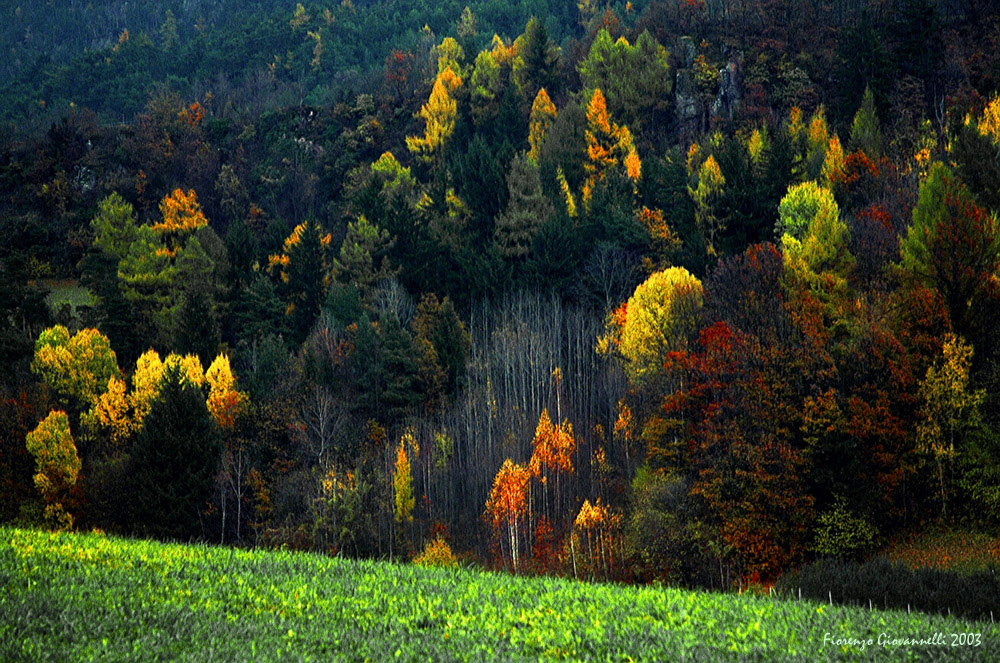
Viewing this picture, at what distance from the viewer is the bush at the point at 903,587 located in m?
26.5

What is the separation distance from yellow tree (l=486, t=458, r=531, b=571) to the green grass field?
31.8 metres

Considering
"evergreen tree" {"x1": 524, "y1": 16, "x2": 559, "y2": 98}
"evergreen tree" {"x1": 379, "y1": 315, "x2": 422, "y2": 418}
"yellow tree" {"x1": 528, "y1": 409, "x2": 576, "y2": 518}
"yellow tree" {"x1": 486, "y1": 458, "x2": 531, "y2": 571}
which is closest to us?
"yellow tree" {"x1": 486, "y1": 458, "x2": 531, "y2": 571}

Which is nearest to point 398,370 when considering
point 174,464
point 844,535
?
point 174,464

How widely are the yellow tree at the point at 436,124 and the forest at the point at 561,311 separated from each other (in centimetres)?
37

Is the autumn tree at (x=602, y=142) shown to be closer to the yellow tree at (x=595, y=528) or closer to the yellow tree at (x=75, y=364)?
the yellow tree at (x=595, y=528)

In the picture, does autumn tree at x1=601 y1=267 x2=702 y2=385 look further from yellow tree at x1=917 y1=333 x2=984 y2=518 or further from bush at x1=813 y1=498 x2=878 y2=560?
bush at x1=813 y1=498 x2=878 y2=560

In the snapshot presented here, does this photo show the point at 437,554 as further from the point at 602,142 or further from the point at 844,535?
the point at 602,142

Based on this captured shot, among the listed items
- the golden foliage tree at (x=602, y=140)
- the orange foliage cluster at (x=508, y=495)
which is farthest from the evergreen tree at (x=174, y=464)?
the golden foliage tree at (x=602, y=140)

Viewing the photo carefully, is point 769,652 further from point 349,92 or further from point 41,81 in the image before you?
point 41,81

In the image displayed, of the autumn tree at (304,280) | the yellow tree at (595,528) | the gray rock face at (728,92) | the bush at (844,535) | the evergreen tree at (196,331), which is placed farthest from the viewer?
the gray rock face at (728,92)

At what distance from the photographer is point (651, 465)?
49375mm

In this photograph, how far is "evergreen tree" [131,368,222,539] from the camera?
5147 centimetres

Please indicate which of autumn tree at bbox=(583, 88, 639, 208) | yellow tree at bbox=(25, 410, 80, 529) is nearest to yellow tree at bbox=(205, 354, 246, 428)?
yellow tree at bbox=(25, 410, 80, 529)

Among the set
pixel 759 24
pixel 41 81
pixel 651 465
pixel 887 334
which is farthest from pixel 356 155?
pixel 41 81
